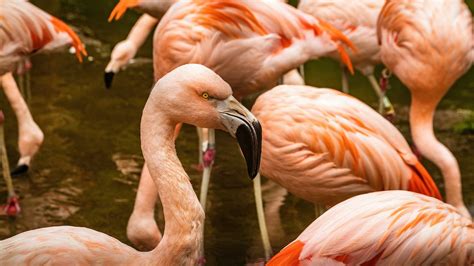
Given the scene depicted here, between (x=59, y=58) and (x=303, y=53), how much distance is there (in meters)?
2.98

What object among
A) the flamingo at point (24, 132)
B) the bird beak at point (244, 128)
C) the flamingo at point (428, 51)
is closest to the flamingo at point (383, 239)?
the bird beak at point (244, 128)

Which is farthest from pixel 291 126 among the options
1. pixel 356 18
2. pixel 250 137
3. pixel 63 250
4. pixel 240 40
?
pixel 356 18

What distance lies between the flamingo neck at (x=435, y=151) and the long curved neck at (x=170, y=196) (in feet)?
6.30

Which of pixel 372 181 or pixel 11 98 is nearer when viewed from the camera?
pixel 372 181

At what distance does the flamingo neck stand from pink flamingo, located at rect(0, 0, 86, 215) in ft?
6.32

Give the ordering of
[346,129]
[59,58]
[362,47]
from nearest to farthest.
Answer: [346,129] → [362,47] → [59,58]

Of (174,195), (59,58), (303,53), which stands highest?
(174,195)

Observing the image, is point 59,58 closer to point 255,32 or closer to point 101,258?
point 255,32

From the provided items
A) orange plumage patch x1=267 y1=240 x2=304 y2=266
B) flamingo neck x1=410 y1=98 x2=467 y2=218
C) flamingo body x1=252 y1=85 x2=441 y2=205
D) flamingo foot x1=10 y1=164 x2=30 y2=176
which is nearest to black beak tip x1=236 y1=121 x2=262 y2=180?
orange plumage patch x1=267 y1=240 x2=304 y2=266

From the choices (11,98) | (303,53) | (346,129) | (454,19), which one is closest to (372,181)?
(346,129)

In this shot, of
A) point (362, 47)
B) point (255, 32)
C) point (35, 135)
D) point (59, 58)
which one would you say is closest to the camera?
point (255, 32)

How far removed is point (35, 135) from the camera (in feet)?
17.7

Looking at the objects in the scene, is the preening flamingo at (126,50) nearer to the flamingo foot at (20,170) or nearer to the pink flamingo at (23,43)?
the pink flamingo at (23,43)

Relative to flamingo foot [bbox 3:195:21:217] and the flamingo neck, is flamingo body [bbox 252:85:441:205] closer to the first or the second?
the flamingo neck
